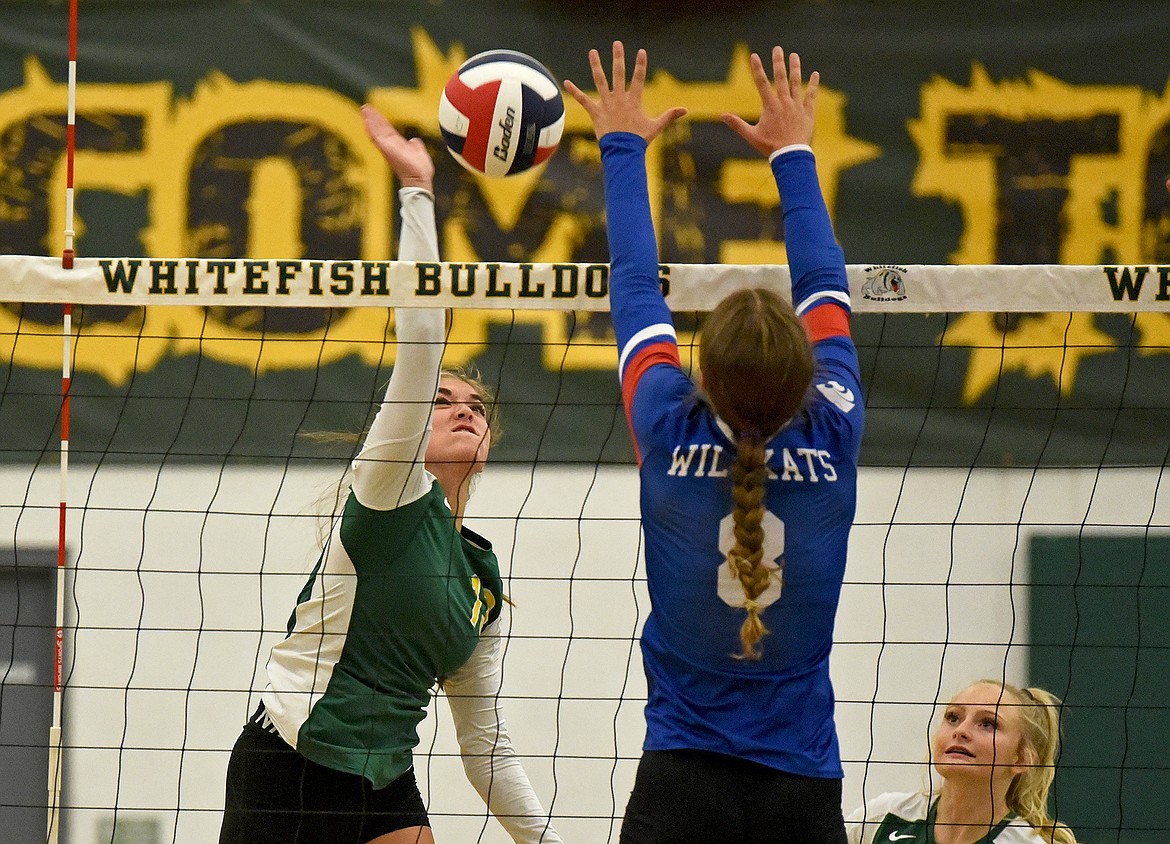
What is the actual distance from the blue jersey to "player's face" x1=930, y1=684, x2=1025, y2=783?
1291 mm

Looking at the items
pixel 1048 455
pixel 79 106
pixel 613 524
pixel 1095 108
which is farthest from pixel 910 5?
pixel 79 106

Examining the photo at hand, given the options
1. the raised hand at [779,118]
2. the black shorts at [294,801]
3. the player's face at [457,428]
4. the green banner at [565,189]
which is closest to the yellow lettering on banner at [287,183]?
the green banner at [565,189]

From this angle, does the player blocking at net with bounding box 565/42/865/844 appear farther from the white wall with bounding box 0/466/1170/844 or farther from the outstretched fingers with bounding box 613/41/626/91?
the white wall with bounding box 0/466/1170/844

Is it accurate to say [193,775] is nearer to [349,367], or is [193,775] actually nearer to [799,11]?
[349,367]

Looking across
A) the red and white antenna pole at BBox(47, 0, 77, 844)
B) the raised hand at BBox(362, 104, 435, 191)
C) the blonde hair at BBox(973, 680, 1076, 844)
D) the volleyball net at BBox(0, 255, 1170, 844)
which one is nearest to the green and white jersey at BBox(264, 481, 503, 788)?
the raised hand at BBox(362, 104, 435, 191)

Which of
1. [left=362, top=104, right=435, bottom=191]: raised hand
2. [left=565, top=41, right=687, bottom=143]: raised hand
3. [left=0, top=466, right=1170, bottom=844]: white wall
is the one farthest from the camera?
[left=0, top=466, right=1170, bottom=844]: white wall

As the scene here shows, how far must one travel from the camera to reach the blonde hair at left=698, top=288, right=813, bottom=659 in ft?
6.39

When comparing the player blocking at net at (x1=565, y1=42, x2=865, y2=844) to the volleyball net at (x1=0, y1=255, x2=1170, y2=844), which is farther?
the volleyball net at (x1=0, y1=255, x2=1170, y2=844)

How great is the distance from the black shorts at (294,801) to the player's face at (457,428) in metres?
0.71

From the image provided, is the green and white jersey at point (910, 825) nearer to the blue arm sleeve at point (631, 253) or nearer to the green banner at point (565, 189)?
the blue arm sleeve at point (631, 253)

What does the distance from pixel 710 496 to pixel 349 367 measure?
10.3ft

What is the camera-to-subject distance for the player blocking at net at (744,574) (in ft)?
6.46

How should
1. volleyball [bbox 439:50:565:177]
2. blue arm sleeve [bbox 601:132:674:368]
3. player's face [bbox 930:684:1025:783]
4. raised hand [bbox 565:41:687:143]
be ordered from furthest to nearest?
player's face [bbox 930:684:1025:783] → volleyball [bbox 439:50:565:177] → raised hand [bbox 565:41:687:143] → blue arm sleeve [bbox 601:132:674:368]

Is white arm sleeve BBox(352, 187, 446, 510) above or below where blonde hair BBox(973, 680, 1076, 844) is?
above
